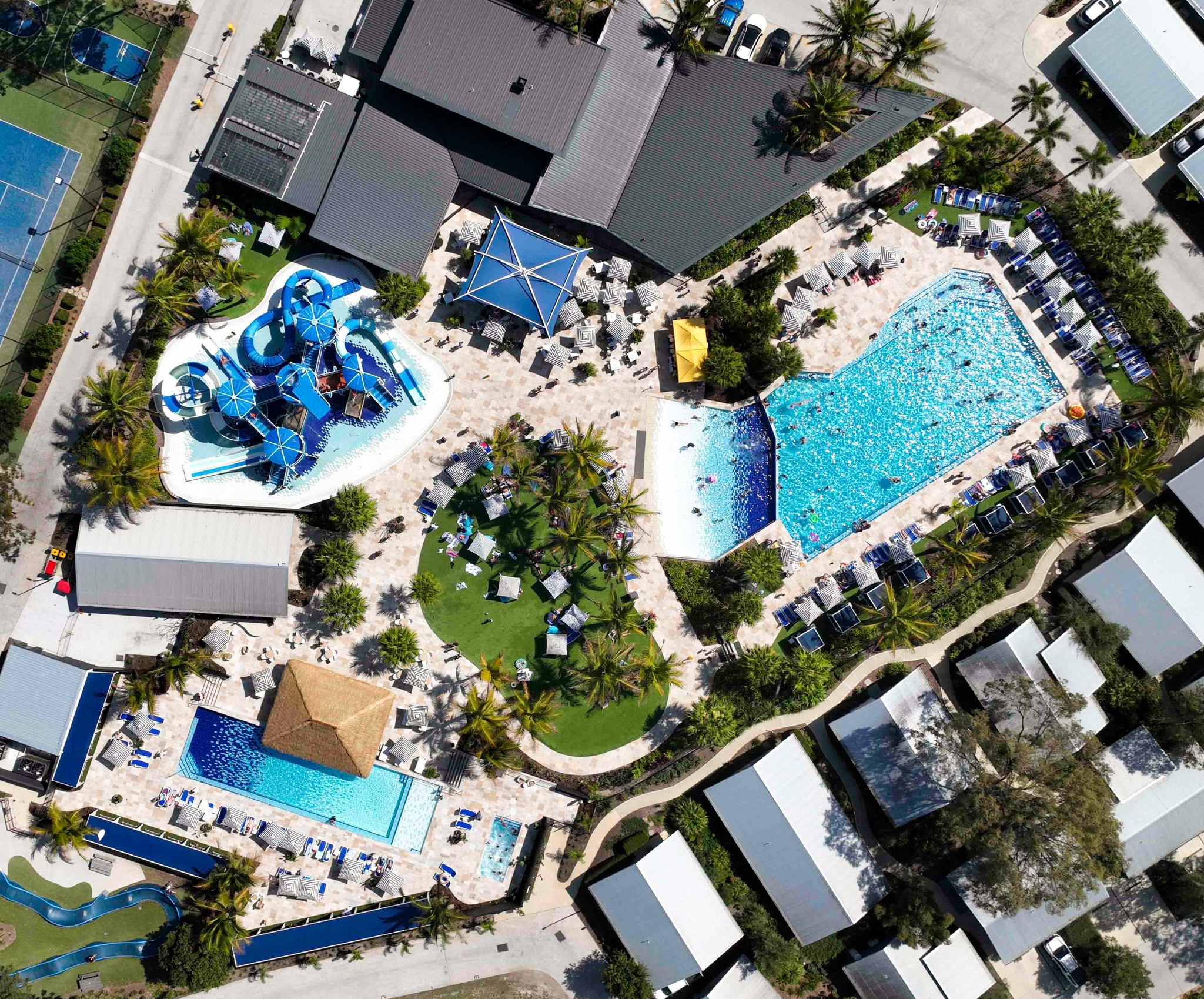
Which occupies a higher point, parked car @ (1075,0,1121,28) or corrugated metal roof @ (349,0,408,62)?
parked car @ (1075,0,1121,28)

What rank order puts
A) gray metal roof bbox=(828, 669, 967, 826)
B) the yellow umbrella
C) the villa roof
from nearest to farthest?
the villa roof < gray metal roof bbox=(828, 669, 967, 826) < the yellow umbrella

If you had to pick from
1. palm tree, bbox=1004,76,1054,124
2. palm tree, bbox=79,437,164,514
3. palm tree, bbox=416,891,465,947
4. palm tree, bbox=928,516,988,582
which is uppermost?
palm tree, bbox=1004,76,1054,124

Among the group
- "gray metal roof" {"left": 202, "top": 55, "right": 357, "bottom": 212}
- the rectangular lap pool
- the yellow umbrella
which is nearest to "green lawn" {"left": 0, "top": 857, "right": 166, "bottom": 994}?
the rectangular lap pool

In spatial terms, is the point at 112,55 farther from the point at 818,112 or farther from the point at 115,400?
A: the point at 818,112

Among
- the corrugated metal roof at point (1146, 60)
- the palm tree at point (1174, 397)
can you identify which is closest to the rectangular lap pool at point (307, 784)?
the palm tree at point (1174, 397)

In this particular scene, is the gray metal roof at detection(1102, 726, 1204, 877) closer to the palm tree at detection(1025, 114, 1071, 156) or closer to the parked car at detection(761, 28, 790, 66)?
the palm tree at detection(1025, 114, 1071, 156)

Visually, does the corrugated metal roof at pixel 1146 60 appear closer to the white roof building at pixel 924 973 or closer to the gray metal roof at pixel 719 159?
the gray metal roof at pixel 719 159

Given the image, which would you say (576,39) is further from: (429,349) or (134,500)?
(134,500)
